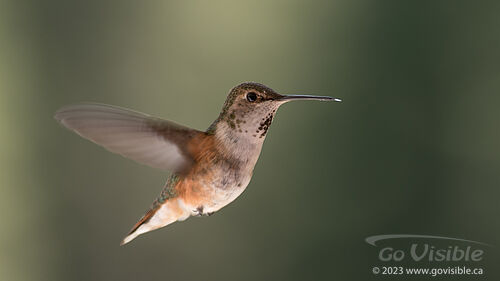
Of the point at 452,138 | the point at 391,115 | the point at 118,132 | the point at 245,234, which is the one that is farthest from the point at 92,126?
the point at 452,138

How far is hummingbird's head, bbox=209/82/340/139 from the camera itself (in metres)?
0.91

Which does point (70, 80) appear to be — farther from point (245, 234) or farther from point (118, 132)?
point (118, 132)

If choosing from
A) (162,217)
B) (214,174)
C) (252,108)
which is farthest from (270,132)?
(252,108)

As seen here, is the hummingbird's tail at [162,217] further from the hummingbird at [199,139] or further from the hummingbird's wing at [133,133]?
the hummingbird's wing at [133,133]

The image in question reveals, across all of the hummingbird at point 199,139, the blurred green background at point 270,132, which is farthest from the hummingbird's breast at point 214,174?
Answer: the blurred green background at point 270,132

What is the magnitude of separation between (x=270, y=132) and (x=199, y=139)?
2806mm

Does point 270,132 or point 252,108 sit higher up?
point 252,108

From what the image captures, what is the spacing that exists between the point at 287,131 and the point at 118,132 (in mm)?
3060

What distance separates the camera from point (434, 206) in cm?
401

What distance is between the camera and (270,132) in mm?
3824

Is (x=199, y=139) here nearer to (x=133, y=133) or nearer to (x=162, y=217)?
(x=133, y=133)

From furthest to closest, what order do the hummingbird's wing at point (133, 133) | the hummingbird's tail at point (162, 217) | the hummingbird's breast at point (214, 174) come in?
the hummingbird's tail at point (162, 217), the hummingbird's breast at point (214, 174), the hummingbird's wing at point (133, 133)

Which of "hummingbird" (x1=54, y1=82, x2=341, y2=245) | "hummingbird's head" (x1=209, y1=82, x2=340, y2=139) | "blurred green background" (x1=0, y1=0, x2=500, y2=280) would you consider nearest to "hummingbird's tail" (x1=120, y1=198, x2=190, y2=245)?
"hummingbird" (x1=54, y1=82, x2=341, y2=245)

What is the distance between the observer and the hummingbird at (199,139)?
35.5 inches
